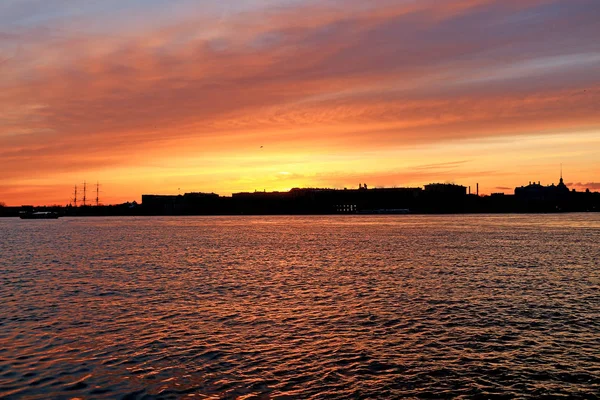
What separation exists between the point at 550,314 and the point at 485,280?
13.6 meters

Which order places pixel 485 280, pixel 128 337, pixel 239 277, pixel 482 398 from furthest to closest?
pixel 239 277 < pixel 485 280 < pixel 128 337 < pixel 482 398

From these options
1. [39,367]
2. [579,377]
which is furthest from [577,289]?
[39,367]

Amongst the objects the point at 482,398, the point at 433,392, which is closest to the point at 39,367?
the point at 433,392

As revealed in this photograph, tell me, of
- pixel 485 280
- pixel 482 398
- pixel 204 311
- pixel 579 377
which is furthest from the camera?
pixel 485 280

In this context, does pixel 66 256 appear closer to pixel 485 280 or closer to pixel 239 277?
pixel 239 277

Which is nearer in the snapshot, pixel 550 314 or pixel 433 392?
pixel 433 392

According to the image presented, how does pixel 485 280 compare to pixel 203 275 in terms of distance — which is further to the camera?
pixel 203 275

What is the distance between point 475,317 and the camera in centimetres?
2691

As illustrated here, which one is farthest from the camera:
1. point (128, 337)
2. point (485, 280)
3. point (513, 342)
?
point (485, 280)

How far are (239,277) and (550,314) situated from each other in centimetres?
2419

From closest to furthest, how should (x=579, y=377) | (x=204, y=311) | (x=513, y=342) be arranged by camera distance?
(x=579, y=377) → (x=513, y=342) → (x=204, y=311)

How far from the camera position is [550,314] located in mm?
27391

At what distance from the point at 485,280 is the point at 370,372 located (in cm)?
2531

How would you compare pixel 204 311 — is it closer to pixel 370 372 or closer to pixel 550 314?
pixel 370 372
